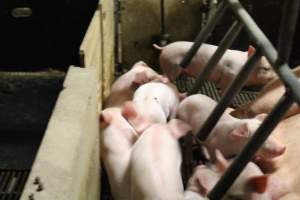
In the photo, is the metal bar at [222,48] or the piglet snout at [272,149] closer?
the piglet snout at [272,149]

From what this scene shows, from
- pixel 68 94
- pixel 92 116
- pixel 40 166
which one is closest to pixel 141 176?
pixel 92 116

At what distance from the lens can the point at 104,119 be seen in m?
1.77

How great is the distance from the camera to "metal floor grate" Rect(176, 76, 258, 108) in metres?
2.42

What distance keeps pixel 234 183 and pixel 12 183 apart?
727 mm

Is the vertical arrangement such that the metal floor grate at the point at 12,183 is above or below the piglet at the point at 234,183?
below

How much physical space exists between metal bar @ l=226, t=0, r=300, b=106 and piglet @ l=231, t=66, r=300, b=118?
41 cm

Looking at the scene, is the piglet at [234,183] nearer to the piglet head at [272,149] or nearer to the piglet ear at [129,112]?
the piglet head at [272,149]

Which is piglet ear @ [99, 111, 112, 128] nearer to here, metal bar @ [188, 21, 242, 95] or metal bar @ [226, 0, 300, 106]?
metal bar @ [188, 21, 242, 95]

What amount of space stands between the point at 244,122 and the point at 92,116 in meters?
0.62

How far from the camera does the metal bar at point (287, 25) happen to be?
110 centimetres

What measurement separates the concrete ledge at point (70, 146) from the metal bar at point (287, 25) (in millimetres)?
507

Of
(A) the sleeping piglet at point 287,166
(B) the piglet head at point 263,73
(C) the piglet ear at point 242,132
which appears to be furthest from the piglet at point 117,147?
(B) the piglet head at point 263,73

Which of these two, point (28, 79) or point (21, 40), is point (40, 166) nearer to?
point (28, 79)

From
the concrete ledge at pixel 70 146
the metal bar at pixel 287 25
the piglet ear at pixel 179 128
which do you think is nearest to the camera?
the concrete ledge at pixel 70 146
